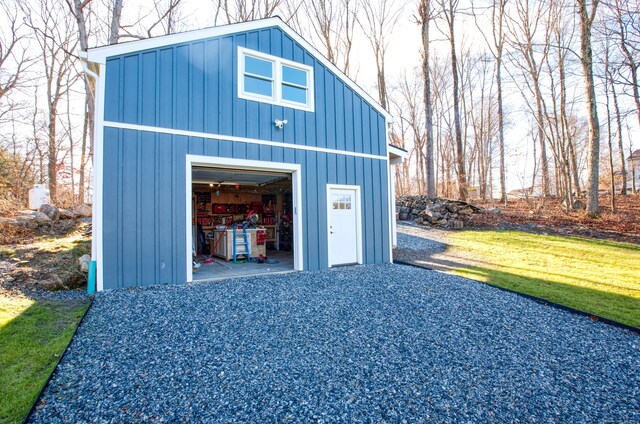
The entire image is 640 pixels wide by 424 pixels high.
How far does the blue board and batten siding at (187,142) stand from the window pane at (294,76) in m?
0.27

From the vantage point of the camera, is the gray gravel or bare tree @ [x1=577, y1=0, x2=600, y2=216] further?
bare tree @ [x1=577, y1=0, x2=600, y2=216]

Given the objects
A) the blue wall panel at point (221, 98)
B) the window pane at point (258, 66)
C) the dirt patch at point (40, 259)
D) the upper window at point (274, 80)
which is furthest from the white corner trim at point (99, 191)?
the window pane at point (258, 66)

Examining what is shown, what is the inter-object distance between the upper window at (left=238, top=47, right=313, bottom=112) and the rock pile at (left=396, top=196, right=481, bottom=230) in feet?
30.3

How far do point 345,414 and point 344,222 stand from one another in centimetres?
581

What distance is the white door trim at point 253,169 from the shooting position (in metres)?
6.05

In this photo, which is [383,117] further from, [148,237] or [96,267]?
[96,267]

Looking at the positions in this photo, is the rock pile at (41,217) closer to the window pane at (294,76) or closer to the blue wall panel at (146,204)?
the blue wall panel at (146,204)

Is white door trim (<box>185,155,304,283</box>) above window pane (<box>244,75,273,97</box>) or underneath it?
underneath

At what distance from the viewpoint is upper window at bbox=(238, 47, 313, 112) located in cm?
697


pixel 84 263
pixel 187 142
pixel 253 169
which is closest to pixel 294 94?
pixel 253 169

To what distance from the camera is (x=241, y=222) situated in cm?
1052

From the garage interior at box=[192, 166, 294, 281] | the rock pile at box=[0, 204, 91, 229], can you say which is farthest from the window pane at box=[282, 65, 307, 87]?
the rock pile at box=[0, 204, 91, 229]

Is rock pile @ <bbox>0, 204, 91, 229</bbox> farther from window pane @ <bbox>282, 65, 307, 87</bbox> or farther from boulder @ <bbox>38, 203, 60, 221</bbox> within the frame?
window pane @ <bbox>282, 65, 307, 87</bbox>

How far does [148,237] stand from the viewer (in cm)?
566
